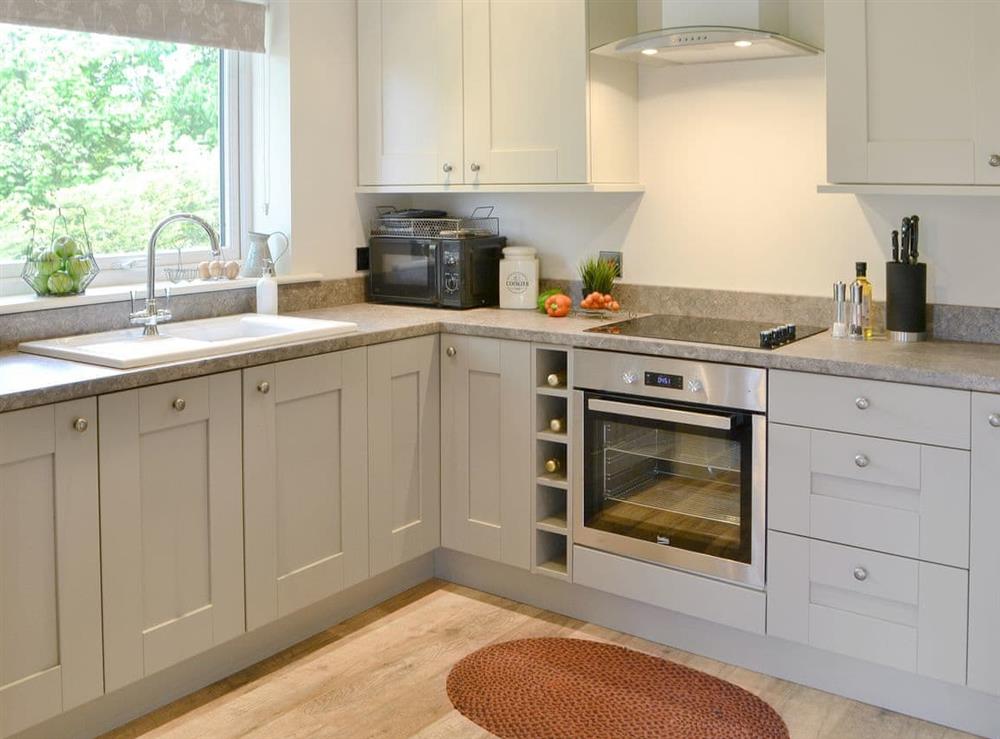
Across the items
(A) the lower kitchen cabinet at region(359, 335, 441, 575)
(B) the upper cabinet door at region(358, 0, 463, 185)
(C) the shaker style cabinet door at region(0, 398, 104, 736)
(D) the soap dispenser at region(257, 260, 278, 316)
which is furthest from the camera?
(B) the upper cabinet door at region(358, 0, 463, 185)

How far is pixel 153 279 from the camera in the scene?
3.03 m

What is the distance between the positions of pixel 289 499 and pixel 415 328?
26.5 inches

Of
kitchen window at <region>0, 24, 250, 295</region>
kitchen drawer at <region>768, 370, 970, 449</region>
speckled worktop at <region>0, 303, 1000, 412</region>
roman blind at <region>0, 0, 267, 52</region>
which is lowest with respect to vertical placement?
kitchen drawer at <region>768, 370, 970, 449</region>

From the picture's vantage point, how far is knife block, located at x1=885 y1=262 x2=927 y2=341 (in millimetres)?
2982

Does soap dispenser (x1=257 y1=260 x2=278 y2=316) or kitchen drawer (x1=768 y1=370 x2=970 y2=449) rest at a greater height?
soap dispenser (x1=257 y1=260 x2=278 y2=316)

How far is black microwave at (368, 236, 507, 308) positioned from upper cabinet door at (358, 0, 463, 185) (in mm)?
220

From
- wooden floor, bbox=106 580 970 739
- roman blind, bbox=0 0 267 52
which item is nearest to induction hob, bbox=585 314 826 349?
wooden floor, bbox=106 580 970 739

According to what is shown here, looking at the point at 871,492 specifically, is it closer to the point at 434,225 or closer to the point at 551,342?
the point at 551,342

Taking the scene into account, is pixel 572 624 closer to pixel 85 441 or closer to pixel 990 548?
pixel 990 548

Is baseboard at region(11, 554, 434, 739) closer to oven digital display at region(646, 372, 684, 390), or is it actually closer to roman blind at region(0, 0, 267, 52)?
oven digital display at region(646, 372, 684, 390)

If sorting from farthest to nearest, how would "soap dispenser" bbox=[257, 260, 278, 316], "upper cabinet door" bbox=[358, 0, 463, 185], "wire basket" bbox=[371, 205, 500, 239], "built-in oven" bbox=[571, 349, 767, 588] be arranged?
"wire basket" bbox=[371, 205, 500, 239]
"upper cabinet door" bbox=[358, 0, 463, 185]
"soap dispenser" bbox=[257, 260, 278, 316]
"built-in oven" bbox=[571, 349, 767, 588]

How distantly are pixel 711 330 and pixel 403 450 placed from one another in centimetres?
101

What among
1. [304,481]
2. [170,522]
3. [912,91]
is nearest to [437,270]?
[304,481]

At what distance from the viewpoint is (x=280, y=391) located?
299 centimetres
